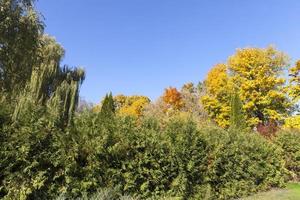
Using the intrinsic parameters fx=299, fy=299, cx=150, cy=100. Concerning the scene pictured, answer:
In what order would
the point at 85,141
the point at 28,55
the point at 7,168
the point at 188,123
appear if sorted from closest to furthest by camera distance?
the point at 7,168 < the point at 85,141 < the point at 188,123 < the point at 28,55

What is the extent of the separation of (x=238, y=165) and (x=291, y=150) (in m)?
7.23

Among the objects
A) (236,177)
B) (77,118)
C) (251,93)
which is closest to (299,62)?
(251,93)

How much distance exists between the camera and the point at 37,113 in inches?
234

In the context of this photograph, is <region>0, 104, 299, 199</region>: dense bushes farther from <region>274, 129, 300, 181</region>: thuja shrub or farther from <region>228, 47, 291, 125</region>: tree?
<region>228, 47, 291, 125</region>: tree

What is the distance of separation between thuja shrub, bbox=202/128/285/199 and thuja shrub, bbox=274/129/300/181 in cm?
316

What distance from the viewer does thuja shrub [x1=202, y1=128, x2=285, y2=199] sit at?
9.15m

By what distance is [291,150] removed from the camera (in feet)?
52.2

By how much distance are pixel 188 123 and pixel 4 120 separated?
4.93m

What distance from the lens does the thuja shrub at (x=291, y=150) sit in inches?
622

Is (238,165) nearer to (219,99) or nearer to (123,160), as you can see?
(123,160)

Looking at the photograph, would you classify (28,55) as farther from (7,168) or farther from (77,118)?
(7,168)

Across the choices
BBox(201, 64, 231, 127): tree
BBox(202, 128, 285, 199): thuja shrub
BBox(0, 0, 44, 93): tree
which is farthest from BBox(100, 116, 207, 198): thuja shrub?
BBox(201, 64, 231, 127): tree

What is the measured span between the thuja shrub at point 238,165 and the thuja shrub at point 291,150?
10.4ft

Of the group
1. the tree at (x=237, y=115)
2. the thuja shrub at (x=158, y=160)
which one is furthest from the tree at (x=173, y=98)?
the thuja shrub at (x=158, y=160)
